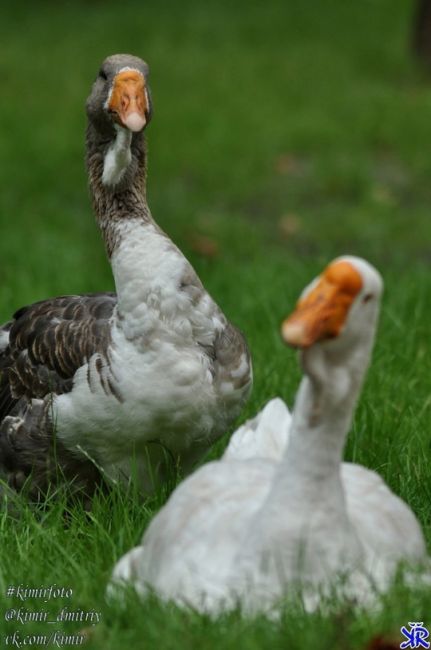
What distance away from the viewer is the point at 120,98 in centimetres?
359

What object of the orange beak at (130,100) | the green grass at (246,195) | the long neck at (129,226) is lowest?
the green grass at (246,195)

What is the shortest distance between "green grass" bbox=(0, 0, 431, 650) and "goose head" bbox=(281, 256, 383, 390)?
55 cm

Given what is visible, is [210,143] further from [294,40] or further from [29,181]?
[294,40]

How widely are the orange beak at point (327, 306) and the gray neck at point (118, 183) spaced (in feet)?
4.46

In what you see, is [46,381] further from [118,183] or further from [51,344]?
[118,183]

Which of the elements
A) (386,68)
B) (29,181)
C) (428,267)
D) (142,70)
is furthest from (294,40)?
(142,70)

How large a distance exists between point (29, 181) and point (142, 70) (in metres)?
5.37

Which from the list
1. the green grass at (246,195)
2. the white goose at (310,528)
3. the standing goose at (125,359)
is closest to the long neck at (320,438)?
the white goose at (310,528)

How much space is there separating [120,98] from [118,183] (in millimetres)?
340

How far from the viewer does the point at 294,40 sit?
15.0 m

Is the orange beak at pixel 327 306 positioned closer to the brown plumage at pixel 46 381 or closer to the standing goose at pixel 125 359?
the standing goose at pixel 125 359

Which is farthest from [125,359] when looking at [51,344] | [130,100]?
[130,100]

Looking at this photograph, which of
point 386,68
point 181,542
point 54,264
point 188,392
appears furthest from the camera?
point 386,68

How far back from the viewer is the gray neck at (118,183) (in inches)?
150
